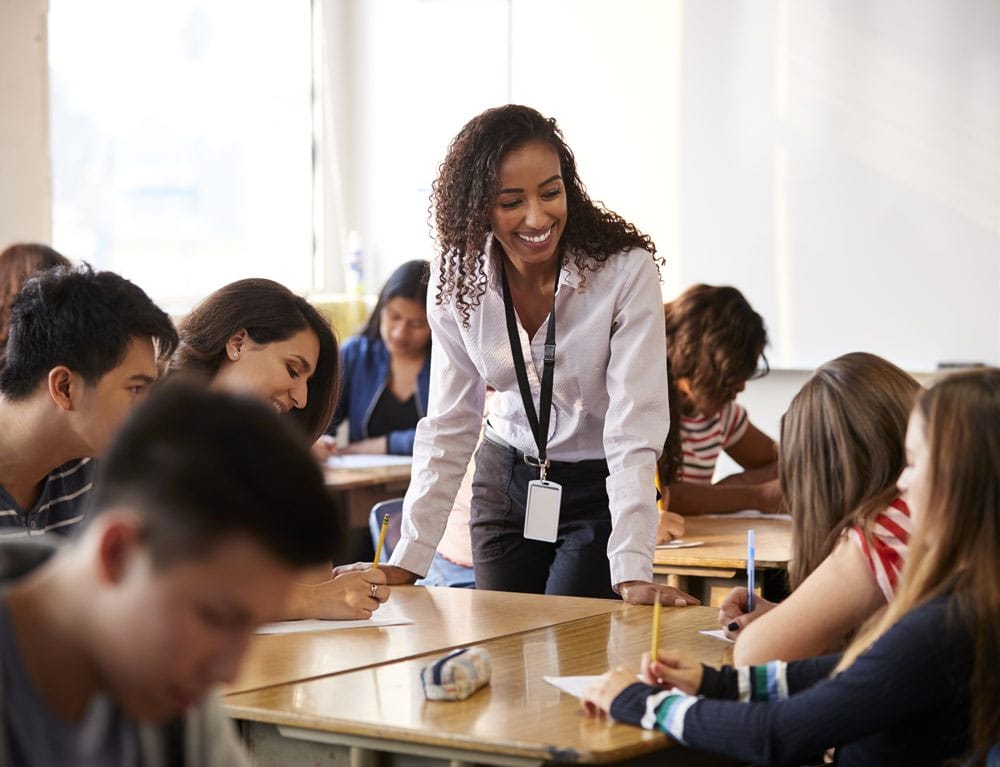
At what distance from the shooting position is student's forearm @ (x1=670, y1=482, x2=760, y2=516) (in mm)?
3857

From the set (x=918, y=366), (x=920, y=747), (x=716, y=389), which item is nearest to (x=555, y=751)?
(x=920, y=747)

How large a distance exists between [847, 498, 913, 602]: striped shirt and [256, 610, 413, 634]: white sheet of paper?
84cm

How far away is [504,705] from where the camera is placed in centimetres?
178

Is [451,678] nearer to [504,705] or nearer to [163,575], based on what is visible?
[504,705]

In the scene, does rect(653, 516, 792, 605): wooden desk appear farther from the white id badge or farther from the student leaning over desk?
the student leaning over desk

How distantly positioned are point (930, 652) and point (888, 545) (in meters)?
0.32

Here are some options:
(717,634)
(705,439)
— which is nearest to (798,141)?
(705,439)

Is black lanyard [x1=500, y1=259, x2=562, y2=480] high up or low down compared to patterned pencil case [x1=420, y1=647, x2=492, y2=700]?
up

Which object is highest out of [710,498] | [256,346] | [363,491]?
[256,346]

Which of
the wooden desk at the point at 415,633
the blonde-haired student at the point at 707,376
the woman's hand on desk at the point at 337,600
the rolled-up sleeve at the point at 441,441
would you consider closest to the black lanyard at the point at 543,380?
the rolled-up sleeve at the point at 441,441

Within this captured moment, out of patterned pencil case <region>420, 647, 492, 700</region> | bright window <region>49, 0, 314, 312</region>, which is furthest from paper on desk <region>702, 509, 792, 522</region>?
bright window <region>49, 0, 314, 312</region>

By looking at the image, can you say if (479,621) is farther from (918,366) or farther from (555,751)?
(918,366)

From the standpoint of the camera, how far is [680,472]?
155 inches

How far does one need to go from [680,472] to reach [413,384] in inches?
60.5
